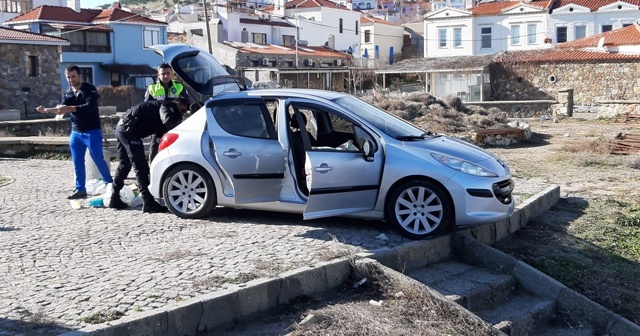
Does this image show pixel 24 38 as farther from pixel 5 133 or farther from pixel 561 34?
pixel 561 34

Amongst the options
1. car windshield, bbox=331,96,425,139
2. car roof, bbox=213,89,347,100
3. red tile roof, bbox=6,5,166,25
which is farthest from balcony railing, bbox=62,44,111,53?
car windshield, bbox=331,96,425,139

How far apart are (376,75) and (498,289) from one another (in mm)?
51833

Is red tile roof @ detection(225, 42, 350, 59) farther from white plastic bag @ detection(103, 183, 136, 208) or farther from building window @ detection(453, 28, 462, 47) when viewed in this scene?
white plastic bag @ detection(103, 183, 136, 208)

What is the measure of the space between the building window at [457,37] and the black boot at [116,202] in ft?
192

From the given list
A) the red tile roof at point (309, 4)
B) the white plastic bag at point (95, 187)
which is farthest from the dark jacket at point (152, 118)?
the red tile roof at point (309, 4)

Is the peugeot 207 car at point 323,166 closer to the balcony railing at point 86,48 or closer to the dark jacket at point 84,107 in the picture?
the dark jacket at point 84,107

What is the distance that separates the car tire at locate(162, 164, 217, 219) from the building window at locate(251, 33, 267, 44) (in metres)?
62.9

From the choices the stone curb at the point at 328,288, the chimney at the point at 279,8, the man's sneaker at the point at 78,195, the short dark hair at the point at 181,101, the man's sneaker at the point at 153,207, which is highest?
the chimney at the point at 279,8

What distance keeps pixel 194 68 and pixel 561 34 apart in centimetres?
5470

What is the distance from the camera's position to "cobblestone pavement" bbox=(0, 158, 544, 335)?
6.07m

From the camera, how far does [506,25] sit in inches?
2554

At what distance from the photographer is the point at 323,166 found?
333 inches

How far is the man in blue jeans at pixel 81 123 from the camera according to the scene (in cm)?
1104

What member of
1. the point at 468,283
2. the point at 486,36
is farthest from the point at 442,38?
the point at 468,283
